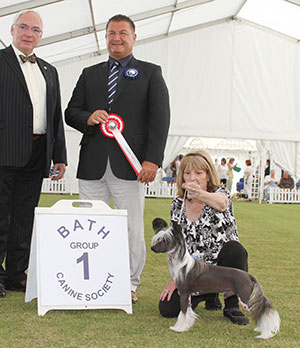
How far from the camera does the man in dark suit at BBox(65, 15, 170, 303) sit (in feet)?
8.50

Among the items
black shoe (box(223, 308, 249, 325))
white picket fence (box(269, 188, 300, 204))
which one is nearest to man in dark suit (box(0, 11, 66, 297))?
black shoe (box(223, 308, 249, 325))

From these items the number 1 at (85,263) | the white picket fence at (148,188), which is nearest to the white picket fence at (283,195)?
the white picket fence at (148,188)

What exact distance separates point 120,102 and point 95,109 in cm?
15

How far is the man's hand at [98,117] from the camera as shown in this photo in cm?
251

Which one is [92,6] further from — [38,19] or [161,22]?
[38,19]

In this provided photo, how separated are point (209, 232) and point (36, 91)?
1.23 metres

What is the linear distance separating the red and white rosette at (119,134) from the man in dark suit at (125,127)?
3 cm

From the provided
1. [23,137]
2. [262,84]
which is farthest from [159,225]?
[262,84]

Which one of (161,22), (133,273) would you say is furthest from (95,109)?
(161,22)

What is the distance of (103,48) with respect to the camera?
1278 cm

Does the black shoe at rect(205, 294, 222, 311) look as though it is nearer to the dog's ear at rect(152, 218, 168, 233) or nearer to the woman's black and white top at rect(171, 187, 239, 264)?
the woman's black and white top at rect(171, 187, 239, 264)

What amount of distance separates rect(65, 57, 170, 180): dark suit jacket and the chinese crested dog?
26.3 inches

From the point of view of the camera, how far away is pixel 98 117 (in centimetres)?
252

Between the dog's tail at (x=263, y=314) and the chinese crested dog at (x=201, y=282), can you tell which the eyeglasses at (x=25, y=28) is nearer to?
the chinese crested dog at (x=201, y=282)
